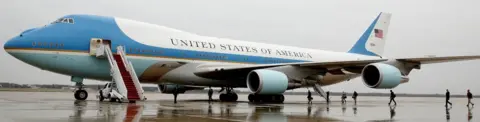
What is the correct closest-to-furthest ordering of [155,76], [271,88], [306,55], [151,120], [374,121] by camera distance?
[151,120]
[374,121]
[271,88]
[155,76]
[306,55]

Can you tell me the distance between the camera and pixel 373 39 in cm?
2902

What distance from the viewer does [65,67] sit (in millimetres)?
17219

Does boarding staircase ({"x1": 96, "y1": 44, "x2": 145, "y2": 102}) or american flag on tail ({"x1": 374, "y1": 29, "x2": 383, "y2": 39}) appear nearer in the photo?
boarding staircase ({"x1": 96, "y1": 44, "x2": 145, "y2": 102})

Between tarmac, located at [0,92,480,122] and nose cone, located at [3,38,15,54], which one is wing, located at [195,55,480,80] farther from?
nose cone, located at [3,38,15,54]

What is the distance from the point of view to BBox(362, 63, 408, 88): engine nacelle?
1742 centimetres

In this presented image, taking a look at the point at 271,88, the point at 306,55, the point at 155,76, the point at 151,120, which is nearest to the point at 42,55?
the point at 155,76

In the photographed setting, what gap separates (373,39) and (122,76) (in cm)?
1773

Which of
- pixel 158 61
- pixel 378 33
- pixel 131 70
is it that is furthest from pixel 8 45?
pixel 378 33

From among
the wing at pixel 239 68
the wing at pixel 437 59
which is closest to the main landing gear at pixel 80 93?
the wing at pixel 239 68

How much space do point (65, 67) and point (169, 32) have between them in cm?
467

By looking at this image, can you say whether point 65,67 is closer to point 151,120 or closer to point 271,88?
point 271,88

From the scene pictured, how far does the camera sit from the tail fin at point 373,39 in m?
28.8

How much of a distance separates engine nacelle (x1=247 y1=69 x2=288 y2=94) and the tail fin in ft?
38.1

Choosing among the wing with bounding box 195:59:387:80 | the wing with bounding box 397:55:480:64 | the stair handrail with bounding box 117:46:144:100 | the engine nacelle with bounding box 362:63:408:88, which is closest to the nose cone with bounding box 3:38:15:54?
the stair handrail with bounding box 117:46:144:100
